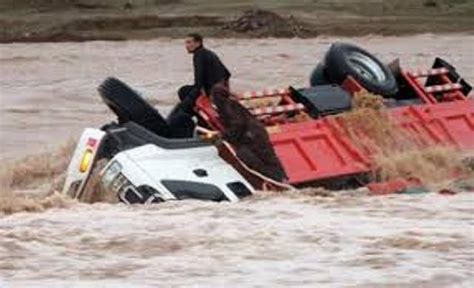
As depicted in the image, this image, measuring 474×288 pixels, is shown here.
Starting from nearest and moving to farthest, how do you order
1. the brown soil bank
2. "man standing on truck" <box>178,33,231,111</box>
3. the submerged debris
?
"man standing on truck" <box>178,33,231,111</box>, the submerged debris, the brown soil bank

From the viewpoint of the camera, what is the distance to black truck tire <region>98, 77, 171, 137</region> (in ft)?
43.4

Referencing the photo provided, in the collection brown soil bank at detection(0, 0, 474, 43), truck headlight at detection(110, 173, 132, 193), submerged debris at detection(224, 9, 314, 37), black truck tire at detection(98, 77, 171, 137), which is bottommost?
brown soil bank at detection(0, 0, 474, 43)

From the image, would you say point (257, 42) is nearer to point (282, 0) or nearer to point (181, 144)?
point (282, 0)

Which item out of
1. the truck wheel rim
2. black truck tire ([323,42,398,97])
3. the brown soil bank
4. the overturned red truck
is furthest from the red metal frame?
the brown soil bank

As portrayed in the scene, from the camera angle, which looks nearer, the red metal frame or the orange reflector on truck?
the orange reflector on truck

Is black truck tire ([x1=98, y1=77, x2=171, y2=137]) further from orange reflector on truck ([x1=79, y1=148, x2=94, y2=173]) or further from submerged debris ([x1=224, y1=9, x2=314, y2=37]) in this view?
submerged debris ([x1=224, y1=9, x2=314, y2=37])

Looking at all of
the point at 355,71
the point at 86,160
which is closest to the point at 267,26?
the point at 355,71

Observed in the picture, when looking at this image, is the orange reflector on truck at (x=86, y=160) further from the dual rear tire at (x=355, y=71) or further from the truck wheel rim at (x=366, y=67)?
the truck wheel rim at (x=366, y=67)

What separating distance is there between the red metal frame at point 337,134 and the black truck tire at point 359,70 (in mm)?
156

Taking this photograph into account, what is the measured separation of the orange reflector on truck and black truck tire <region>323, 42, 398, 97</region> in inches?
122

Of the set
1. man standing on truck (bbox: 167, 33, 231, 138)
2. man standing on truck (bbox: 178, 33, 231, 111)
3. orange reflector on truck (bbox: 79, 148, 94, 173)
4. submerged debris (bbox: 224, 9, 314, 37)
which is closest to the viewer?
orange reflector on truck (bbox: 79, 148, 94, 173)

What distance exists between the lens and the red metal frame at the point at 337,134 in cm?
1317

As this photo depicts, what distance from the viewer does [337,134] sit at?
13523 mm

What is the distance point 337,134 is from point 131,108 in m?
2.10
